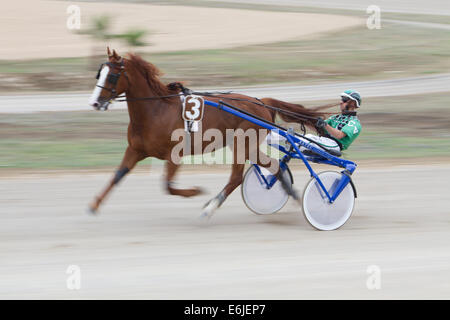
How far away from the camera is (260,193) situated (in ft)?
22.6

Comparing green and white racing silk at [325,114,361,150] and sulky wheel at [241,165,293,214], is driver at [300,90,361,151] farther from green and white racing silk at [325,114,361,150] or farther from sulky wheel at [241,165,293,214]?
sulky wheel at [241,165,293,214]

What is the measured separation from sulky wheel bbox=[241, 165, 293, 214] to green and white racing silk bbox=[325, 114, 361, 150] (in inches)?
25.1

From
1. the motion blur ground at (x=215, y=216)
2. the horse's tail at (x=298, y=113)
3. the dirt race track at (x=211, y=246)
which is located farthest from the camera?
the horse's tail at (x=298, y=113)

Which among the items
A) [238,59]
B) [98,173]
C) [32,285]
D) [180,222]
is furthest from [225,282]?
[238,59]

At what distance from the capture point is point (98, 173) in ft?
29.3

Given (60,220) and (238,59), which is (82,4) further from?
(60,220)

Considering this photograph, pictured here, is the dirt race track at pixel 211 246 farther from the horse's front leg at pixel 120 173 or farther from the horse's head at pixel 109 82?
the horse's head at pixel 109 82

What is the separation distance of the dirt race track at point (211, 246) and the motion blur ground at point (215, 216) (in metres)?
0.02

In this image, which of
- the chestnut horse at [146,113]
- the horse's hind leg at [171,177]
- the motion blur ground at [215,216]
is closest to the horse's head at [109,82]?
the chestnut horse at [146,113]

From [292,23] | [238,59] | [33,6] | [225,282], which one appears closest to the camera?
[225,282]

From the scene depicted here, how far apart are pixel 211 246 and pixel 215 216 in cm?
117

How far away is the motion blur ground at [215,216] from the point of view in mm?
4789

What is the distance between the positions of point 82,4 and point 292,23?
33.5 feet

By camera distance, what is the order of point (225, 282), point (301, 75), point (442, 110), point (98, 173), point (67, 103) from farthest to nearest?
point (301, 75)
point (67, 103)
point (442, 110)
point (98, 173)
point (225, 282)
